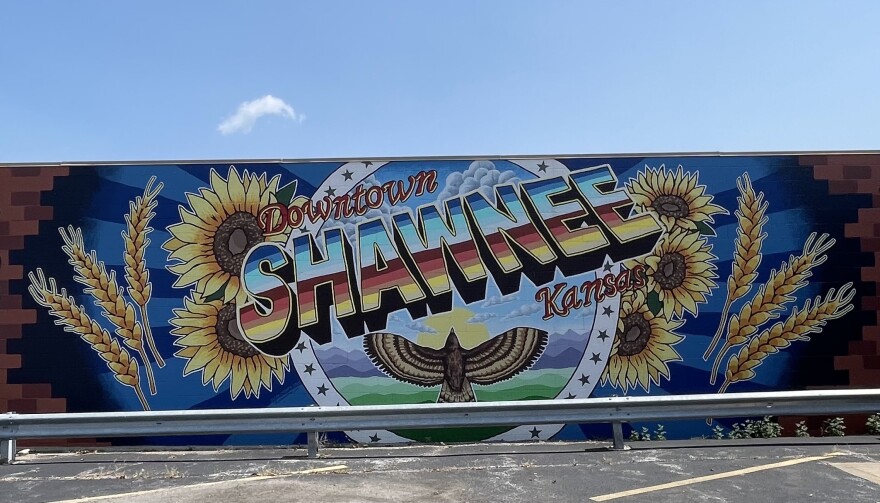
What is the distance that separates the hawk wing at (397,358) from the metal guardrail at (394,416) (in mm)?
1505

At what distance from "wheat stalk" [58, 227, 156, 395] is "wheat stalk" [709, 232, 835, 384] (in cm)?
927

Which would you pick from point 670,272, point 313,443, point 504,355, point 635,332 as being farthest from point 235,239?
point 670,272

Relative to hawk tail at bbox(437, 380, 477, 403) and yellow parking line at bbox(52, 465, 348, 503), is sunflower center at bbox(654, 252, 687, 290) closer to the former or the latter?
hawk tail at bbox(437, 380, 477, 403)

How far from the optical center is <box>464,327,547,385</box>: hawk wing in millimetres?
9742

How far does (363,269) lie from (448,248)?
1.38m

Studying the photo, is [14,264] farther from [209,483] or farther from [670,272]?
[670,272]

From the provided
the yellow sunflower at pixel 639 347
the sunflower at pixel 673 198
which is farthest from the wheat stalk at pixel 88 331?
the sunflower at pixel 673 198

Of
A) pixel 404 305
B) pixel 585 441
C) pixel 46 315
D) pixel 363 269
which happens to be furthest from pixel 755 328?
pixel 46 315

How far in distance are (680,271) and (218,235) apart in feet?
24.2

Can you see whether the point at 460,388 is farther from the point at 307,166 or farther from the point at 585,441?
the point at 307,166

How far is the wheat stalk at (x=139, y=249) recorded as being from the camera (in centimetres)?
970

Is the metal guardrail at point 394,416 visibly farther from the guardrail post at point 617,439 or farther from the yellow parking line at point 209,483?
the yellow parking line at point 209,483

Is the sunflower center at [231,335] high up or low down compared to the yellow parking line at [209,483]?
up

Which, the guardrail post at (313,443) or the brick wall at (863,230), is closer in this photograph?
the guardrail post at (313,443)
